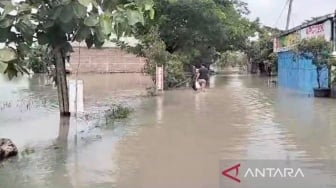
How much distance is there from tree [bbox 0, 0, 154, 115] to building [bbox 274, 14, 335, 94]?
18162 mm

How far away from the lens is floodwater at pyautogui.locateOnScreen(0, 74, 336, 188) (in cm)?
737

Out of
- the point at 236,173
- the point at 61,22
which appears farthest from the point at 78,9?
the point at 236,173

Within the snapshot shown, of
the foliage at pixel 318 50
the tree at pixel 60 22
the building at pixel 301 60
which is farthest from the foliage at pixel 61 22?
the building at pixel 301 60

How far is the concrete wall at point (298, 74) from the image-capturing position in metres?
23.2

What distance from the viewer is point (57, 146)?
1021 centimetres

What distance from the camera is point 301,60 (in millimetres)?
25516

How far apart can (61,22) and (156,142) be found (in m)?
6.97

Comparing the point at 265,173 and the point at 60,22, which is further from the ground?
the point at 60,22

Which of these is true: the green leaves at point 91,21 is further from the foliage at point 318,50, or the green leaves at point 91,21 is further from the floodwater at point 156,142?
the foliage at point 318,50

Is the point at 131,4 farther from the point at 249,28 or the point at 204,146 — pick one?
the point at 249,28

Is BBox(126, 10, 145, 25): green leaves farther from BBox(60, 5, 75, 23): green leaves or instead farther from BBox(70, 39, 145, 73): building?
BBox(70, 39, 145, 73): building

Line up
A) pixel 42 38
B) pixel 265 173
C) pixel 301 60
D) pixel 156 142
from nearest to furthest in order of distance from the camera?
pixel 42 38
pixel 265 173
pixel 156 142
pixel 301 60

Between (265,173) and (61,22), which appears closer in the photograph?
(61,22)

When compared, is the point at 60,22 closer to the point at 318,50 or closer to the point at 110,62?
the point at 318,50
